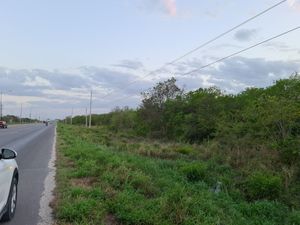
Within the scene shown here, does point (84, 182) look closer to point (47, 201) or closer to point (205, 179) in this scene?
point (47, 201)

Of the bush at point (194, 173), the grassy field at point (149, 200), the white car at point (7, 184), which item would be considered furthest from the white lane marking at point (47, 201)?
the bush at point (194, 173)

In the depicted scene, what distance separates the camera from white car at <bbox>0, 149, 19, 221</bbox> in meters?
6.49

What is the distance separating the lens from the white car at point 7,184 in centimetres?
649

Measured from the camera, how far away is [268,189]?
44.9ft

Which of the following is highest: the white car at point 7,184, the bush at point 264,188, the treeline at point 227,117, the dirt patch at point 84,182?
the treeline at point 227,117

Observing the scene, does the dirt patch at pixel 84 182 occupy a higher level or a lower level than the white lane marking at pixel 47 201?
higher

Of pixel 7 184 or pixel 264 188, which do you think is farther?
pixel 264 188

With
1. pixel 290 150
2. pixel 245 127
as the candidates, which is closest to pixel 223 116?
pixel 245 127

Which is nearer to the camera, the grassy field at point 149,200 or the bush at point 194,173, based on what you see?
the grassy field at point 149,200

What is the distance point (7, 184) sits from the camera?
6828 mm

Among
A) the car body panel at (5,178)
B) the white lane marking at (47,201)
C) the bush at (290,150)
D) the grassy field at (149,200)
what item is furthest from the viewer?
the bush at (290,150)

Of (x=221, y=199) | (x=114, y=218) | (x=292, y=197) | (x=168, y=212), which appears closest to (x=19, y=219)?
(x=114, y=218)

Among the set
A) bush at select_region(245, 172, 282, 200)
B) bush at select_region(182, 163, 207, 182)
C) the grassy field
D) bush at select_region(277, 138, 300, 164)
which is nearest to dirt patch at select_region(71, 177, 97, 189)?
the grassy field

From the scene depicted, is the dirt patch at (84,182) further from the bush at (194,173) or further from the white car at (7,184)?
the bush at (194,173)
